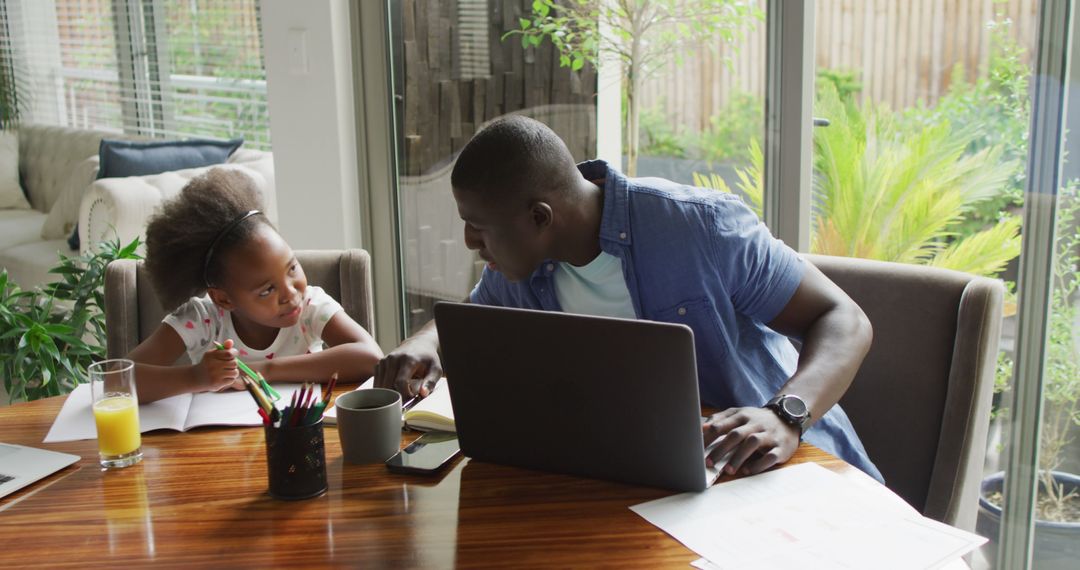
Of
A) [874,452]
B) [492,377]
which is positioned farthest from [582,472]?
[874,452]

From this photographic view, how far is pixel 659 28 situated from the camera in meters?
2.39

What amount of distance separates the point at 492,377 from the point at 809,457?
41 centimetres

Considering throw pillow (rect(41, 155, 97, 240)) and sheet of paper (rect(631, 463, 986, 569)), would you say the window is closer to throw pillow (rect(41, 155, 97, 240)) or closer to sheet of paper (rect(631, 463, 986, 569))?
sheet of paper (rect(631, 463, 986, 569))

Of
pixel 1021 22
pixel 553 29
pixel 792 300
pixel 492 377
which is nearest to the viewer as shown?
pixel 492 377

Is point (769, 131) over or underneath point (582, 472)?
over

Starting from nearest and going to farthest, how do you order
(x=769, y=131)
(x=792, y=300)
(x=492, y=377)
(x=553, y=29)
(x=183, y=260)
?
(x=492, y=377)
(x=792, y=300)
(x=183, y=260)
(x=769, y=131)
(x=553, y=29)

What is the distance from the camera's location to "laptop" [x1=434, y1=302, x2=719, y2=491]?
1009 mm

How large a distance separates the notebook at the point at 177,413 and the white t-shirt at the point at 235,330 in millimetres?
212

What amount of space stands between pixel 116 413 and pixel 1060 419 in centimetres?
171

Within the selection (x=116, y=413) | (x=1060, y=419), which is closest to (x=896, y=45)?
(x=1060, y=419)

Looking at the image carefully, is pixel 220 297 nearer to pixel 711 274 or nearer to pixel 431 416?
pixel 431 416

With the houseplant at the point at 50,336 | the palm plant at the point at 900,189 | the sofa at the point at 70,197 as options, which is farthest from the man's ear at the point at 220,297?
the sofa at the point at 70,197

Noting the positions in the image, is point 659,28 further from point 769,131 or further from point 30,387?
point 30,387

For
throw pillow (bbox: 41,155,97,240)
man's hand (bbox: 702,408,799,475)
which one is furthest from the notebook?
throw pillow (bbox: 41,155,97,240)
